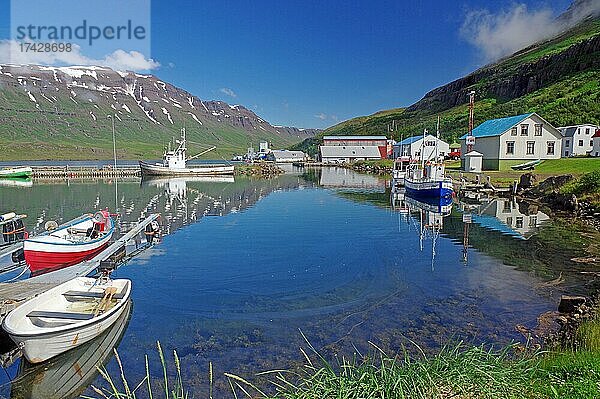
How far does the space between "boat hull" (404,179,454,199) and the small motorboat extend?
108 feet

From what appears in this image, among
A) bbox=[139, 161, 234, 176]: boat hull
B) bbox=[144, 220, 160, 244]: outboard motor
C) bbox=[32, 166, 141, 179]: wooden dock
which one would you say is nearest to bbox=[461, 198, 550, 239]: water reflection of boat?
bbox=[144, 220, 160, 244]: outboard motor

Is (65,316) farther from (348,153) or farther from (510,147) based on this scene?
(348,153)

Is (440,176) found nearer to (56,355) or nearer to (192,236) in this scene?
(192,236)

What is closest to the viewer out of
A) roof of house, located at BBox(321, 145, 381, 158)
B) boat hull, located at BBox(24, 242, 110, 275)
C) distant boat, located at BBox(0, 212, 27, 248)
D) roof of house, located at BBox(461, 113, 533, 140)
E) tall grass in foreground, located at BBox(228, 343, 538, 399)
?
tall grass in foreground, located at BBox(228, 343, 538, 399)

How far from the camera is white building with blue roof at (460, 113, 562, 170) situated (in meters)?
61.6

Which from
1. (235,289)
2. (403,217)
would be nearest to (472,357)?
(235,289)

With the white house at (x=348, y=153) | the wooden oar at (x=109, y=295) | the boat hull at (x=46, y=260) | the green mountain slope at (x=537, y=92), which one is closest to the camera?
the wooden oar at (x=109, y=295)

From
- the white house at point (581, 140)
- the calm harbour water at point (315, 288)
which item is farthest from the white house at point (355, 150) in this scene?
the calm harbour water at point (315, 288)

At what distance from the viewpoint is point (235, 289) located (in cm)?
1697

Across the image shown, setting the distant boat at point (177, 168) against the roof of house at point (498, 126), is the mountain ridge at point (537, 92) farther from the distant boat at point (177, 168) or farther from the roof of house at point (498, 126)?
the distant boat at point (177, 168)

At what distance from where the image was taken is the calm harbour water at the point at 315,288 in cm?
1202

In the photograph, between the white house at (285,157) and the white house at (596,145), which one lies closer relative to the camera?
the white house at (596,145)

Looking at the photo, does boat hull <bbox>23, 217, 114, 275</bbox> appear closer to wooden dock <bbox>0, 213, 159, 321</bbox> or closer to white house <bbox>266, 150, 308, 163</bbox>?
wooden dock <bbox>0, 213, 159, 321</bbox>

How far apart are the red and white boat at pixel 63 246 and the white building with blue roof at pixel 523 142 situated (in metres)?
55.3
